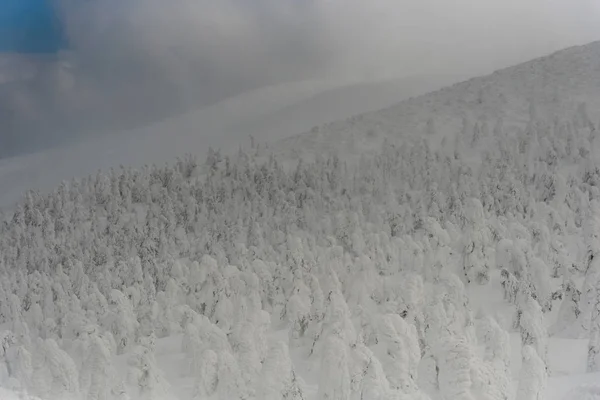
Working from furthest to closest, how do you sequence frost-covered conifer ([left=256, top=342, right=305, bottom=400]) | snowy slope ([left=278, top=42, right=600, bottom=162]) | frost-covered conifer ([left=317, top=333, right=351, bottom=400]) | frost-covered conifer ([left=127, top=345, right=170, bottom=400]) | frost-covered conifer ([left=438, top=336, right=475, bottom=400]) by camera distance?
snowy slope ([left=278, top=42, right=600, bottom=162]) < frost-covered conifer ([left=127, top=345, right=170, bottom=400]) < frost-covered conifer ([left=256, top=342, right=305, bottom=400]) < frost-covered conifer ([left=317, top=333, right=351, bottom=400]) < frost-covered conifer ([left=438, top=336, right=475, bottom=400])

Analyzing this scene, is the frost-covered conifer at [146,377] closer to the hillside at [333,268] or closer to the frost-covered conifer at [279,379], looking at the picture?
the hillside at [333,268]

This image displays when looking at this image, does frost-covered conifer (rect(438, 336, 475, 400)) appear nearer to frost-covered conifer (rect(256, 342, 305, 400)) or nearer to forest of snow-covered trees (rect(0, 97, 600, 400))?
Answer: forest of snow-covered trees (rect(0, 97, 600, 400))

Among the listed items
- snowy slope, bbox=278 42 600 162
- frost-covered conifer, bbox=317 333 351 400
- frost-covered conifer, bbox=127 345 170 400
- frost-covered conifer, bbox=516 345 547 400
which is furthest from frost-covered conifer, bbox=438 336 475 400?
snowy slope, bbox=278 42 600 162

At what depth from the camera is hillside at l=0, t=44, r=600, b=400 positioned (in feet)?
46.1

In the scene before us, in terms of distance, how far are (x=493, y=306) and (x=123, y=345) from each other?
543 inches

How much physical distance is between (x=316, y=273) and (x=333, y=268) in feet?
2.39

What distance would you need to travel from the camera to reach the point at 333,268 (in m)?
23.2

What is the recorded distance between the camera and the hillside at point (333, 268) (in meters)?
14.1

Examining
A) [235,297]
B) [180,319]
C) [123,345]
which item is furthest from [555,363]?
[123,345]

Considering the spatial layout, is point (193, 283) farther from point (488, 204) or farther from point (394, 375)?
point (488, 204)

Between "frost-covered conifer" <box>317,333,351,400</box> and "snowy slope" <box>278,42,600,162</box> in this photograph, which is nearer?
"frost-covered conifer" <box>317,333,351,400</box>

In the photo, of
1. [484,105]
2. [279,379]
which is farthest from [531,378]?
[484,105]

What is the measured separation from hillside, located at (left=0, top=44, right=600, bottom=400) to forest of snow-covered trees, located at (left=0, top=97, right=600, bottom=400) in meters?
0.09

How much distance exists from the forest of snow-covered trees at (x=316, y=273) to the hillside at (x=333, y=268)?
0.09 meters
